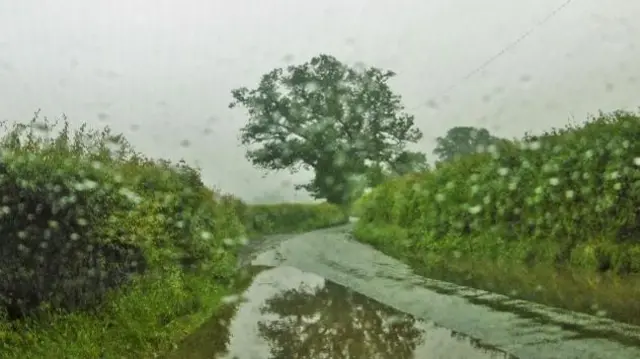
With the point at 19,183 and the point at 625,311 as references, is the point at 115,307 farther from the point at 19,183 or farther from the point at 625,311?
the point at 625,311

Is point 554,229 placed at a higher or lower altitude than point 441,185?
lower

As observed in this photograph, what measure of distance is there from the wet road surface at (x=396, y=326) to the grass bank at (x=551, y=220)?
0.73 m

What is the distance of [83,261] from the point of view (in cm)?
812

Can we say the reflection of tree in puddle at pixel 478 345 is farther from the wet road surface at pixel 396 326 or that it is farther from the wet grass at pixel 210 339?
the wet grass at pixel 210 339

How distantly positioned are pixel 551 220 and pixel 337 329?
17.7 feet

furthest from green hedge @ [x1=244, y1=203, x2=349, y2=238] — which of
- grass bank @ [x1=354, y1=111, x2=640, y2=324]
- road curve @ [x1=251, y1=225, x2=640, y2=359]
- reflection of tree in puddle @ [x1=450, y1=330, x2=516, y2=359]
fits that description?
reflection of tree in puddle @ [x1=450, y1=330, x2=516, y2=359]

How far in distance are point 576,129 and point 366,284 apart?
468 cm

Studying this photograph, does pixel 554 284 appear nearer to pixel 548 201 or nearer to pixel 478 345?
pixel 548 201

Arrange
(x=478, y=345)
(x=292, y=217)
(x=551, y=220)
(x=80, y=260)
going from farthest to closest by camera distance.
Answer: (x=292, y=217) < (x=551, y=220) < (x=80, y=260) < (x=478, y=345)

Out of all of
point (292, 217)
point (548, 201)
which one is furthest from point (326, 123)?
point (548, 201)

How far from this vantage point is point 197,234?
12547 millimetres

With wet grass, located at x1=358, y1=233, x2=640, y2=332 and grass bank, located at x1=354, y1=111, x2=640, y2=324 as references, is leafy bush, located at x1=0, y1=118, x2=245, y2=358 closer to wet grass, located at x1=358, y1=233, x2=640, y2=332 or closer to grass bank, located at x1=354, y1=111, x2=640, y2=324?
wet grass, located at x1=358, y1=233, x2=640, y2=332

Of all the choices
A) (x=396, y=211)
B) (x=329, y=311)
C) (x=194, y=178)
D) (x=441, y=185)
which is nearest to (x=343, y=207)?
(x=396, y=211)

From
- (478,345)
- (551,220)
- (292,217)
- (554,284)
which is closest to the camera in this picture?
(478,345)
